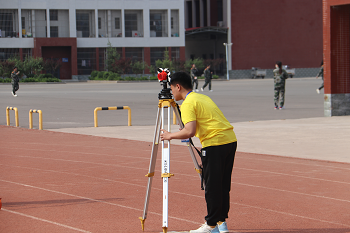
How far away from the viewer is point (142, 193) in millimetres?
7109

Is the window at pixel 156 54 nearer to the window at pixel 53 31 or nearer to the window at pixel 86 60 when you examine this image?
the window at pixel 86 60

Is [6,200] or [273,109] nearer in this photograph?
[6,200]

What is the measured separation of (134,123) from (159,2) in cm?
5842

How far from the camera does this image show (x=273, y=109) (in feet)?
70.4

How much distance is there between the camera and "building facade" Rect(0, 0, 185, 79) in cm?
6906

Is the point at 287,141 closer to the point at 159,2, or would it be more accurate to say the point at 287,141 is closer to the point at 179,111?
the point at 179,111

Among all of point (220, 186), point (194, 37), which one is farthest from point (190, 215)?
point (194, 37)

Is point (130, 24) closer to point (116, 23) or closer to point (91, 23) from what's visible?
point (116, 23)

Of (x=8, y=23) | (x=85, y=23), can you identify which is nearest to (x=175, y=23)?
(x=85, y=23)

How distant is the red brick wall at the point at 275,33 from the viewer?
71.7 m

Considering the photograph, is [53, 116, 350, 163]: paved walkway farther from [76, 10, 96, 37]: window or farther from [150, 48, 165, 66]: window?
[76, 10, 96, 37]: window

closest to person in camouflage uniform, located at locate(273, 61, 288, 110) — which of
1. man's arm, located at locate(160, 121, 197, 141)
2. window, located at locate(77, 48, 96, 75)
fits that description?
man's arm, located at locate(160, 121, 197, 141)

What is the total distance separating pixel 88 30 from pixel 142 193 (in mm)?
67684

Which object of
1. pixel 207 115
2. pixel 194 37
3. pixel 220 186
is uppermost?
pixel 194 37
